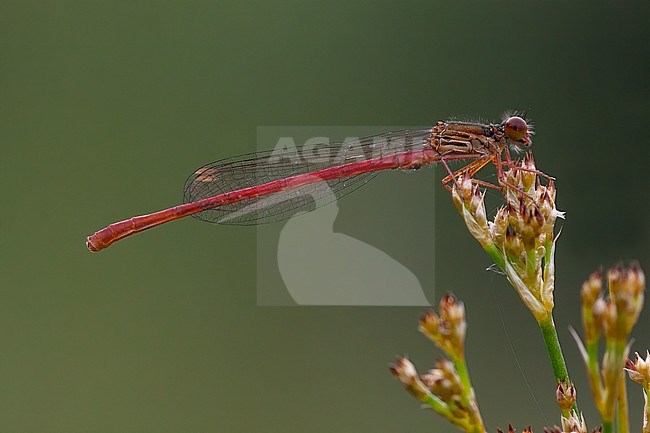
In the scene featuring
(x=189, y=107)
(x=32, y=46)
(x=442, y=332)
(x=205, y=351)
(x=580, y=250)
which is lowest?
(x=205, y=351)

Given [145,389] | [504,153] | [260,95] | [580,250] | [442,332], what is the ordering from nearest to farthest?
[442,332], [504,153], [580,250], [145,389], [260,95]

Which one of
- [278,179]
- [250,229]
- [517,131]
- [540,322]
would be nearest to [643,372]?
[540,322]

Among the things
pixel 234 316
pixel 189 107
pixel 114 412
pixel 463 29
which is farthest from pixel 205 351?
pixel 463 29

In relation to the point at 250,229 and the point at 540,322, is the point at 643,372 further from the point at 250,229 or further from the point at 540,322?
the point at 250,229

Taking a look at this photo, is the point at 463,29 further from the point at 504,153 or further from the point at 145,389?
the point at 145,389

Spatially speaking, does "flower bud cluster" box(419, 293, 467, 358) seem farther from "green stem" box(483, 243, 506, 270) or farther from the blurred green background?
the blurred green background

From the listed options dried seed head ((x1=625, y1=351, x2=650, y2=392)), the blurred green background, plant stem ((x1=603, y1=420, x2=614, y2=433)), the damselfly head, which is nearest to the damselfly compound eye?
the damselfly head

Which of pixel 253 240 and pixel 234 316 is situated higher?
pixel 253 240
